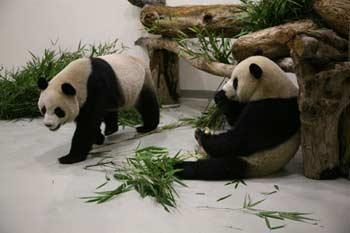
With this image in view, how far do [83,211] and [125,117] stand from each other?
2.03m

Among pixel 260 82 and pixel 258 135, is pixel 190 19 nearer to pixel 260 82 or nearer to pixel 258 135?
pixel 260 82

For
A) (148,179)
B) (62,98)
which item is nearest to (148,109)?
(62,98)

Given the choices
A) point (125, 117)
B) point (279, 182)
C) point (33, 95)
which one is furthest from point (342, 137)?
point (33, 95)

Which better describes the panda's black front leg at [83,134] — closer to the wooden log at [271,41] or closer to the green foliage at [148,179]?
the green foliage at [148,179]

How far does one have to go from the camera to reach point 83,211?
6.78 ft

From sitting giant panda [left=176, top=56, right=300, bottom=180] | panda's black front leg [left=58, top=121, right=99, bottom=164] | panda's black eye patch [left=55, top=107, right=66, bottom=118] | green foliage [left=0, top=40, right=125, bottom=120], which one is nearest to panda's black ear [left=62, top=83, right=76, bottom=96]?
panda's black eye patch [left=55, top=107, right=66, bottom=118]

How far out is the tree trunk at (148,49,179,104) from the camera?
468cm

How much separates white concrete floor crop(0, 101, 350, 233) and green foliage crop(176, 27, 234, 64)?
1.03m

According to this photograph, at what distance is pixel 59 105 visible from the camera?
8.76ft

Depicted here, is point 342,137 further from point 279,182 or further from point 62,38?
point 62,38

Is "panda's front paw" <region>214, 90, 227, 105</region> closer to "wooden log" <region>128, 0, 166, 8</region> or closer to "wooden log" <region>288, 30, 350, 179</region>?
"wooden log" <region>288, 30, 350, 179</region>

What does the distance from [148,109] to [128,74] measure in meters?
0.43

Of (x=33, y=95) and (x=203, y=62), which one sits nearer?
(x=203, y=62)

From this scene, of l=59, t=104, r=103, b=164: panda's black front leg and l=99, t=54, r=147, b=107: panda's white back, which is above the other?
l=99, t=54, r=147, b=107: panda's white back
